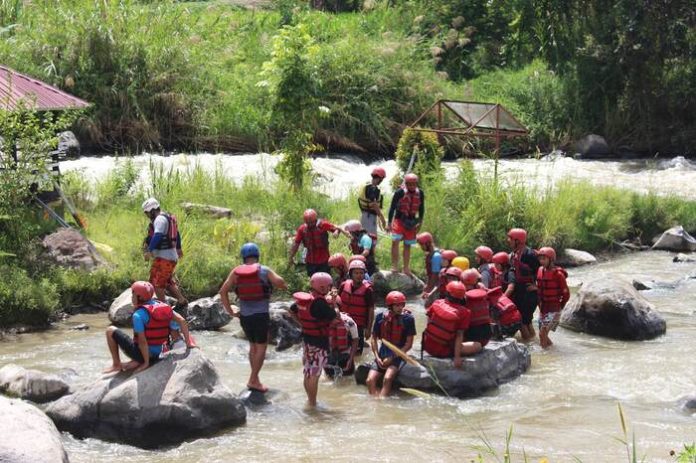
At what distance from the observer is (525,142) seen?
26.3m

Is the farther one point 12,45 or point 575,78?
point 575,78

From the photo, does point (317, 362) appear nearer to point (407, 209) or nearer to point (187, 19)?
point (407, 209)

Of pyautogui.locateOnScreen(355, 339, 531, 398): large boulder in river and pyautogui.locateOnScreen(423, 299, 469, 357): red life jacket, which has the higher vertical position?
pyautogui.locateOnScreen(423, 299, 469, 357): red life jacket

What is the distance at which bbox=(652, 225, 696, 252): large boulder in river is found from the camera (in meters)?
18.8

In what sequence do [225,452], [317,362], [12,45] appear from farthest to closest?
1. [12,45]
2. [317,362]
3. [225,452]

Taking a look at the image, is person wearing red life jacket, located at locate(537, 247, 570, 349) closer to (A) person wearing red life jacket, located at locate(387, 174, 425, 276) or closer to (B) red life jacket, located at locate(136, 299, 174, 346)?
(A) person wearing red life jacket, located at locate(387, 174, 425, 276)

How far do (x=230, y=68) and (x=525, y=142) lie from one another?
291 inches

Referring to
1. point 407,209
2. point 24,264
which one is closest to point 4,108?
point 24,264

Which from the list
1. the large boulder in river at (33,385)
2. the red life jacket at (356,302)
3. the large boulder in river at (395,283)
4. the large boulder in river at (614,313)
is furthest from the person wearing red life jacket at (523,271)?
the large boulder in river at (33,385)

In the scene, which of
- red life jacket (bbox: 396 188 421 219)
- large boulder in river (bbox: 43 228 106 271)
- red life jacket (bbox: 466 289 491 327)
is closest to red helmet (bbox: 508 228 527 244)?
red life jacket (bbox: 466 289 491 327)

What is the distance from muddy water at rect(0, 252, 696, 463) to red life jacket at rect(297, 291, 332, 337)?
75cm

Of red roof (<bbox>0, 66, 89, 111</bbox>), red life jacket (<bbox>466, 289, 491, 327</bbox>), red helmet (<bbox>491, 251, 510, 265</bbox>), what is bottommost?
red life jacket (<bbox>466, 289, 491, 327</bbox>)

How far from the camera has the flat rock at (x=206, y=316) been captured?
43.5 ft

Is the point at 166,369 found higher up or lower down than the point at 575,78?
lower down
